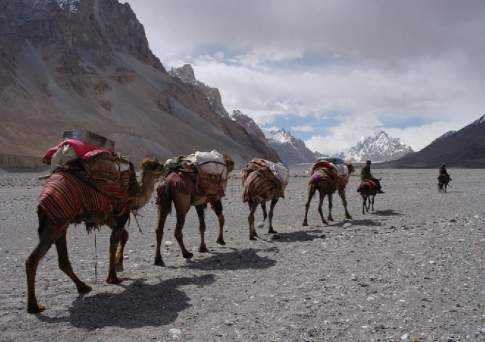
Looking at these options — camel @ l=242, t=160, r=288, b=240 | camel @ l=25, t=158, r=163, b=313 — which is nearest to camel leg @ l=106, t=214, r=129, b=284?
camel @ l=25, t=158, r=163, b=313

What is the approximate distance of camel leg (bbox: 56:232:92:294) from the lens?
6984 millimetres

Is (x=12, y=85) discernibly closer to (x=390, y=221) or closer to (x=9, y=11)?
(x=9, y=11)

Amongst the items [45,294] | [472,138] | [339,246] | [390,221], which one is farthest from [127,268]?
[472,138]

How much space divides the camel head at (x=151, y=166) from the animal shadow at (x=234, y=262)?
73.8 inches

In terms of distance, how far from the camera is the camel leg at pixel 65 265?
6.98 meters

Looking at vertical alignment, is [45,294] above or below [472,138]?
below

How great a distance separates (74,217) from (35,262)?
823mm

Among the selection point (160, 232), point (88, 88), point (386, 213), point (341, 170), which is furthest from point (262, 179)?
point (88, 88)

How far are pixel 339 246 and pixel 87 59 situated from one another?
115 m

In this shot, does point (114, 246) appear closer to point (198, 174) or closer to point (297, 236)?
point (198, 174)

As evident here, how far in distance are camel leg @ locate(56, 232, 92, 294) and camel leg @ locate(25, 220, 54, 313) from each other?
1.80 ft

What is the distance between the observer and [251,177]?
1243cm

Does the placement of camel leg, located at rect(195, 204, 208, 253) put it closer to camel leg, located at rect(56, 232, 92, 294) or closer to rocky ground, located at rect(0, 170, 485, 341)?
rocky ground, located at rect(0, 170, 485, 341)

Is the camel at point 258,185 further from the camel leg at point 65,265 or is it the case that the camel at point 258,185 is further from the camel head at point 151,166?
the camel leg at point 65,265
